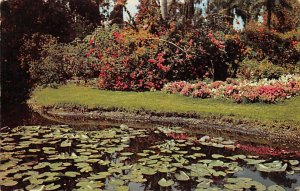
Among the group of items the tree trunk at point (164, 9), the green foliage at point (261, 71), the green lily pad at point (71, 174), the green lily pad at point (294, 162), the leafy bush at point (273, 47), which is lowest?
the green lily pad at point (71, 174)

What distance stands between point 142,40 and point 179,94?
12.5 ft

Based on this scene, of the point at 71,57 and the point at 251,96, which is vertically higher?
the point at 71,57

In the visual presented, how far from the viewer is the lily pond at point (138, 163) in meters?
6.32

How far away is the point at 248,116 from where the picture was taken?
36.3 feet

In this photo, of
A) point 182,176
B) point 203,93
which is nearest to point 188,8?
point 203,93

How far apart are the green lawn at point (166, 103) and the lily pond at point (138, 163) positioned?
1.89 meters

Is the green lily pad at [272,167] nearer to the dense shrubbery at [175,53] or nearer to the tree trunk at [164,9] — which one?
the dense shrubbery at [175,53]

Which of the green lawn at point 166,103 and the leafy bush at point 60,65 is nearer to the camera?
the green lawn at point 166,103

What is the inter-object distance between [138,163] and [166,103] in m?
5.90

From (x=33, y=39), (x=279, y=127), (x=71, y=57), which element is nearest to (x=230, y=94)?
(x=279, y=127)

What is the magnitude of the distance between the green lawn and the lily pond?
6.21 ft

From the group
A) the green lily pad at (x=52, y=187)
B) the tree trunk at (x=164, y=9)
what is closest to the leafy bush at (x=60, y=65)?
the tree trunk at (x=164, y=9)

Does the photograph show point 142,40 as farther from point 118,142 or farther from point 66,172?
point 66,172

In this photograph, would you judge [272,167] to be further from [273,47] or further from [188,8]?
[188,8]
